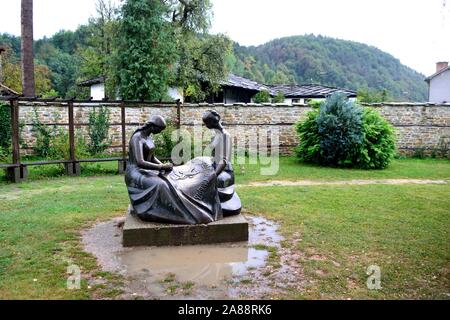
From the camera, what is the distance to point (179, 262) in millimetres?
4629

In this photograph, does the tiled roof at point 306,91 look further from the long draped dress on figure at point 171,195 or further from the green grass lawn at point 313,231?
the long draped dress on figure at point 171,195

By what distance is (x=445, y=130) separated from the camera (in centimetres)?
Answer: 1592

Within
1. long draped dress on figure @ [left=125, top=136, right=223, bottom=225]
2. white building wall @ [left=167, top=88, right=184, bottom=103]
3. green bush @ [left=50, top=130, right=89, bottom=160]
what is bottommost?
long draped dress on figure @ [left=125, top=136, right=223, bottom=225]

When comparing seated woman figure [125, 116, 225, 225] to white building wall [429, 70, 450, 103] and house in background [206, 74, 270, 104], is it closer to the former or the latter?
house in background [206, 74, 270, 104]

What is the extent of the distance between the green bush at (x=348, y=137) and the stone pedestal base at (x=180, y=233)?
28.2 ft

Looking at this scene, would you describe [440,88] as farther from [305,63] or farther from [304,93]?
[305,63]

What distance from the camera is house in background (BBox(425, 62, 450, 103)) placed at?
90.2 ft

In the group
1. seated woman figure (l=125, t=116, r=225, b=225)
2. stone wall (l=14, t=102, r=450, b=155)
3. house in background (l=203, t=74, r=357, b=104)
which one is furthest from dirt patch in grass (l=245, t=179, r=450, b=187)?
house in background (l=203, t=74, r=357, b=104)

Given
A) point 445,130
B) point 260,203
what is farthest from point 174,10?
point 260,203

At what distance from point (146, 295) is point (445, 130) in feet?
50.4

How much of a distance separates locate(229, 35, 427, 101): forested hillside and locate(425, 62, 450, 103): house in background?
13.9m

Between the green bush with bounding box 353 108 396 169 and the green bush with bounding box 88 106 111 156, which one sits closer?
the green bush with bounding box 353 108 396 169

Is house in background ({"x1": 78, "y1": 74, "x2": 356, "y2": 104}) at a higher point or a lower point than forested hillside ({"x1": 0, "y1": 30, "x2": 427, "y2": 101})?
lower

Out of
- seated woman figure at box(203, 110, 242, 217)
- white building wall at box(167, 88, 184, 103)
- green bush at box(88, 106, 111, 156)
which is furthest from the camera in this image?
white building wall at box(167, 88, 184, 103)
